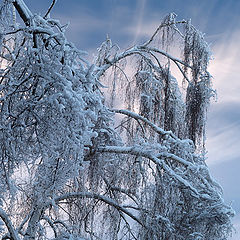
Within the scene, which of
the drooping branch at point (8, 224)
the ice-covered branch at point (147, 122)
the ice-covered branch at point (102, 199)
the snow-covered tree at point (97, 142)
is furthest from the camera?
the ice-covered branch at point (147, 122)

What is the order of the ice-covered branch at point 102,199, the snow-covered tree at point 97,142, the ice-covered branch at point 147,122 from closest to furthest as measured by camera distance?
the snow-covered tree at point 97,142 < the ice-covered branch at point 102,199 < the ice-covered branch at point 147,122

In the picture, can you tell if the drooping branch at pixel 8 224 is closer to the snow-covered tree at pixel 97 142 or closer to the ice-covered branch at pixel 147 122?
the snow-covered tree at pixel 97 142

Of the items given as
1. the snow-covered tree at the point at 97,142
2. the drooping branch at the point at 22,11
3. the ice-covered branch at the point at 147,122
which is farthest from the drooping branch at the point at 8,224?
the ice-covered branch at the point at 147,122

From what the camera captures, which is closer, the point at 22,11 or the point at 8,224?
the point at 22,11

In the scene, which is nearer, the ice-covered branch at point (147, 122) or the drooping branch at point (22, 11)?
the drooping branch at point (22, 11)

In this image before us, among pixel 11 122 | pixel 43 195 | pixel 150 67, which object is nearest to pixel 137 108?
pixel 150 67

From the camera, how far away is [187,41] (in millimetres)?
6250

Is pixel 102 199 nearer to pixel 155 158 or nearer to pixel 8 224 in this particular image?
pixel 155 158

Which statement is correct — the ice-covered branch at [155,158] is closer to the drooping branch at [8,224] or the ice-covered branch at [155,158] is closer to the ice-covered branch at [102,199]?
the ice-covered branch at [102,199]

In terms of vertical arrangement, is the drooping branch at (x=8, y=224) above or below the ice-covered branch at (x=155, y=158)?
below

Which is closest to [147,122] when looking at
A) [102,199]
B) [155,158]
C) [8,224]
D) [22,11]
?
[155,158]

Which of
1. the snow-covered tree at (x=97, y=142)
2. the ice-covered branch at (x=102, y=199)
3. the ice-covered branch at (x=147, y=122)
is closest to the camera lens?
the snow-covered tree at (x=97, y=142)

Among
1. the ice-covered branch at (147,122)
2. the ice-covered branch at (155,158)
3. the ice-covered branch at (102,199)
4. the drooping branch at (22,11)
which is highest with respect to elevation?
the ice-covered branch at (147,122)

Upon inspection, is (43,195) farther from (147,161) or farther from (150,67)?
(150,67)
